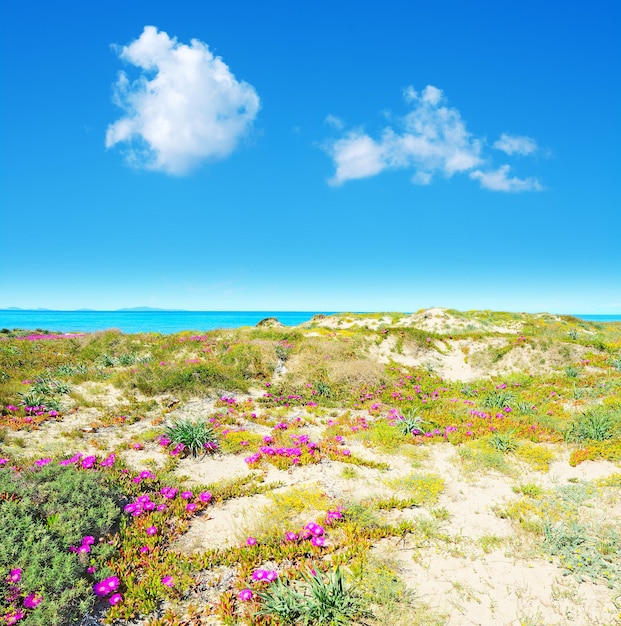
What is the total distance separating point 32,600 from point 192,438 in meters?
5.91

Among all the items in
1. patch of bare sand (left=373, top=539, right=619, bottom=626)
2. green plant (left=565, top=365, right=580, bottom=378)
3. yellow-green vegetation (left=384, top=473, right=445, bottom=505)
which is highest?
green plant (left=565, top=365, right=580, bottom=378)

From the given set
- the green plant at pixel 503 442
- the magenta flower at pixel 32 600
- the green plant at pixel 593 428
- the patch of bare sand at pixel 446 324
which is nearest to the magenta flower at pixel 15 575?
the magenta flower at pixel 32 600

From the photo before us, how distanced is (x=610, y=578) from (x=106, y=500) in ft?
29.0

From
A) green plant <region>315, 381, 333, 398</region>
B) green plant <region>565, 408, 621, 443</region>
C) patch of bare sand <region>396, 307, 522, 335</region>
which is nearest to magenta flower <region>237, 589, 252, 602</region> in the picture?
green plant <region>565, 408, 621, 443</region>

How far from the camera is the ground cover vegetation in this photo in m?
4.78

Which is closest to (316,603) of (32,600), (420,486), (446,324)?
(32,600)

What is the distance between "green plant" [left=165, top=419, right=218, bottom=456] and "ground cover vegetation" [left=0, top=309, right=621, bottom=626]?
0.19 feet

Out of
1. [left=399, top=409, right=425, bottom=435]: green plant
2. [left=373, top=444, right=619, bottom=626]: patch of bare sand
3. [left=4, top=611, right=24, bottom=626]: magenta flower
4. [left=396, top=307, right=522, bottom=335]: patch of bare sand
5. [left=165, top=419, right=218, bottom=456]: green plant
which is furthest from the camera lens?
[left=396, top=307, right=522, bottom=335]: patch of bare sand

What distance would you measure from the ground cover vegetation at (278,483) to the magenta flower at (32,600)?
20 millimetres

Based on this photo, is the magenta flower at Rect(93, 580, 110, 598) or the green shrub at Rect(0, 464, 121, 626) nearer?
the green shrub at Rect(0, 464, 121, 626)

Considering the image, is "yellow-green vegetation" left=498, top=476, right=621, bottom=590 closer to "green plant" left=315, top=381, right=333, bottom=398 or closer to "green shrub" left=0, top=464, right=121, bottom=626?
"green shrub" left=0, top=464, right=121, bottom=626

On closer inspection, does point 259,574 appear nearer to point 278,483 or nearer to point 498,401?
point 278,483

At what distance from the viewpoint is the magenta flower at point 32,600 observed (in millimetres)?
4199

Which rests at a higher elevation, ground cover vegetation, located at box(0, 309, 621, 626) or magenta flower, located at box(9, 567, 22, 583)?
magenta flower, located at box(9, 567, 22, 583)
